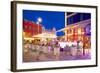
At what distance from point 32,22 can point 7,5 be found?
0.85 feet

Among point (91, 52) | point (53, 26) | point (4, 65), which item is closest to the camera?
point (4, 65)

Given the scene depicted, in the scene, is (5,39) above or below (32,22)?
below

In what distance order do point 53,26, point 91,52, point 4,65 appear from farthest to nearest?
1. point 91,52
2. point 53,26
3. point 4,65

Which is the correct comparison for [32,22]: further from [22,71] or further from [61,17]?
[22,71]

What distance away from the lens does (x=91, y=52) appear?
2199mm

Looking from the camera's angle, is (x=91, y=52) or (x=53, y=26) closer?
(x=53, y=26)

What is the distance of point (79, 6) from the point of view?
2.12 metres

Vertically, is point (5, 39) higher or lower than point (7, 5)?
lower

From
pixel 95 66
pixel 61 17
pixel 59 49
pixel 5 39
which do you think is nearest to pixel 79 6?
pixel 61 17

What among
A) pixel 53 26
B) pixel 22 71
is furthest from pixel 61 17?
pixel 22 71

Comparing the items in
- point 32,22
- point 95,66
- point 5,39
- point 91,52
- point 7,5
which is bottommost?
point 95,66

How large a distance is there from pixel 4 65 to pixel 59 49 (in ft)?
1.73

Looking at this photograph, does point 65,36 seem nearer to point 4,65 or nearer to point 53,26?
point 53,26

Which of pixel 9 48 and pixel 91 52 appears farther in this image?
pixel 91 52
